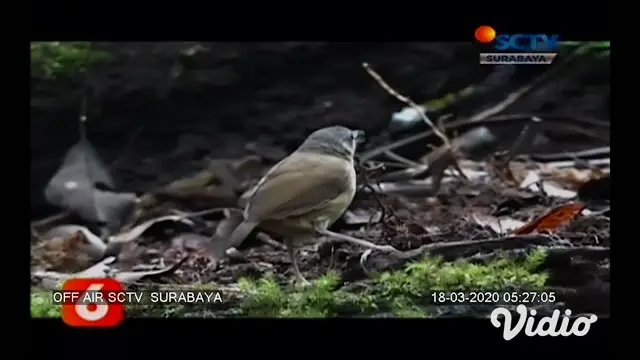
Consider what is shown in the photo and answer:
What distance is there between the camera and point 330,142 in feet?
6.10

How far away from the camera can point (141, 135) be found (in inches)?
73.6

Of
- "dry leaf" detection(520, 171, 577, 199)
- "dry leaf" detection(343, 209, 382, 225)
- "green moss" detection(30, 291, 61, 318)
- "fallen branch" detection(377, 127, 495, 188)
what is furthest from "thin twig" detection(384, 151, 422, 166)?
"green moss" detection(30, 291, 61, 318)

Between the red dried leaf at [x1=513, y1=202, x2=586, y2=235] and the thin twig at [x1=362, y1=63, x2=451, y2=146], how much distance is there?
238mm

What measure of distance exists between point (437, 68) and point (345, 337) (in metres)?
0.59

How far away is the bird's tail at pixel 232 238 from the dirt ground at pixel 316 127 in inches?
0.8

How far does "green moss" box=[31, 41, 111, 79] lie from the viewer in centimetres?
187

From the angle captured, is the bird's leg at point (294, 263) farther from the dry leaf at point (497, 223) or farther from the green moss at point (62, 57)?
the green moss at point (62, 57)

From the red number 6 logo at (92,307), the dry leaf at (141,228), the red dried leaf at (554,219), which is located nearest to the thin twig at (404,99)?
the red dried leaf at (554,219)

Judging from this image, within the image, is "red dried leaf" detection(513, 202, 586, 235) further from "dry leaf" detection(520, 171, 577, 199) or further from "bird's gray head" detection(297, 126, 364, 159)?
"bird's gray head" detection(297, 126, 364, 159)

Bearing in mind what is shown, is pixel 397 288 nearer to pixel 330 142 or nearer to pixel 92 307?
pixel 330 142

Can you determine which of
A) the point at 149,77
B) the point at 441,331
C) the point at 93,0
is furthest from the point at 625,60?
the point at 93,0

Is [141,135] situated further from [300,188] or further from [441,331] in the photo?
[441,331]

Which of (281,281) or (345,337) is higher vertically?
(281,281)
